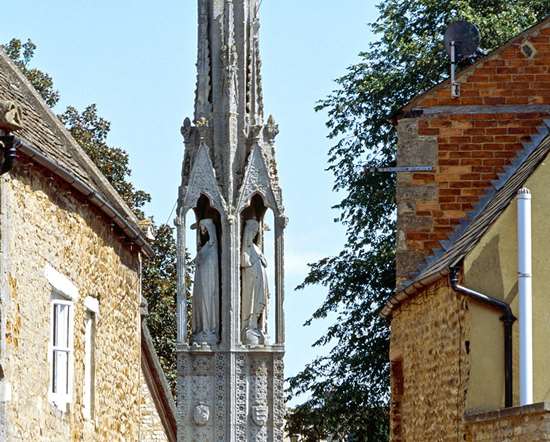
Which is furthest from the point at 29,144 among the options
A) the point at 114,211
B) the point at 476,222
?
the point at 476,222

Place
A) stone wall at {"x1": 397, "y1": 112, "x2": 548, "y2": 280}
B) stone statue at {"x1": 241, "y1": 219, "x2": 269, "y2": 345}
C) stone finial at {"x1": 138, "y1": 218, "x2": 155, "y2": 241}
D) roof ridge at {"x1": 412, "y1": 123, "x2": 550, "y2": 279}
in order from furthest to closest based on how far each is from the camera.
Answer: stone statue at {"x1": 241, "y1": 219, "x2": 269, "y2": 345} < stone finial at {"x1": 138, "y1": 218, "x2": 155, "y2": 241} < stone wall at {"x1": 397, "y1": 112, "x2": 548, "y2": 280} < roof ridge at {"x1": 412, "y1": 123, "x2": 550, "y2": 279}

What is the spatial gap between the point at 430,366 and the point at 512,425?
3.79 meters

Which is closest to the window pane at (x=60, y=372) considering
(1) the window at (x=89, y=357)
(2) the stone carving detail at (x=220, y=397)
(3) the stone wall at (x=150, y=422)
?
(1) the window at (x=89, y=357)

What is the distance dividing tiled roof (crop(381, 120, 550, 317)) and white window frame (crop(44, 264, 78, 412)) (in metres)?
3.39

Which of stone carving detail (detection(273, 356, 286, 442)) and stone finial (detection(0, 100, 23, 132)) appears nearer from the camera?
stone finial (detection(0, 100, 23, 132))

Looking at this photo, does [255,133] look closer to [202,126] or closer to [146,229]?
[202,126]

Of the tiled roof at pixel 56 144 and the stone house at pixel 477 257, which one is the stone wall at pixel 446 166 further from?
the tiled roof at pixel 56 144

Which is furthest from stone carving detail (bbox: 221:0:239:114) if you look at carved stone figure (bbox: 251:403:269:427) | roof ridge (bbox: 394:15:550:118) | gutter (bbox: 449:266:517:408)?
gutter (bbox: 449:266:517:408)

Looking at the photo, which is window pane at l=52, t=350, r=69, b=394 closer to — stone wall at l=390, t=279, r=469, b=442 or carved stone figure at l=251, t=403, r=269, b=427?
stone wall at l=390, t=279, r=469, b=442

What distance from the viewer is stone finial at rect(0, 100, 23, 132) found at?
17.3 metres

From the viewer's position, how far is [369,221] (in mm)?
33406

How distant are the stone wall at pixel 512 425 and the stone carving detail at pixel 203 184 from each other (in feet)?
25.2

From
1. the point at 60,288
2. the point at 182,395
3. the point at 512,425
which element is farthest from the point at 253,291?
the point at 512,425

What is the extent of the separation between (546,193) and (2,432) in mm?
5219
